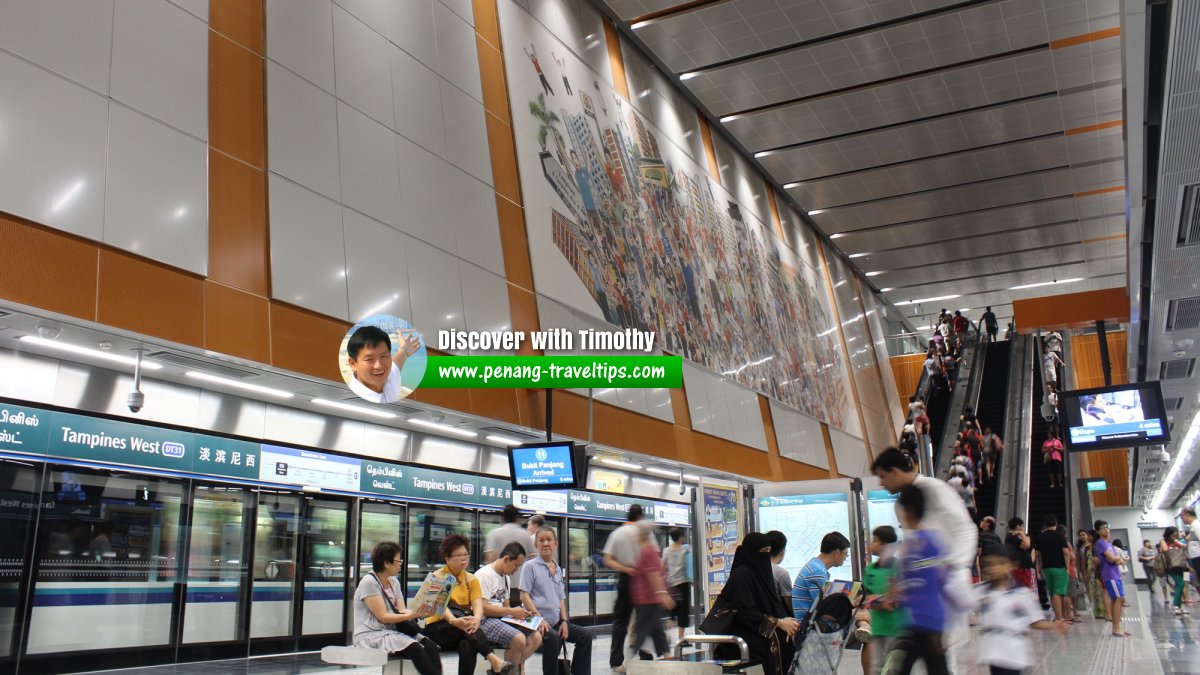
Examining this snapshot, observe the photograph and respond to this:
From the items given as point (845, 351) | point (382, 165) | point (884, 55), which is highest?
point (884, 55)

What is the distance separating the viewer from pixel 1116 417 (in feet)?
43.9

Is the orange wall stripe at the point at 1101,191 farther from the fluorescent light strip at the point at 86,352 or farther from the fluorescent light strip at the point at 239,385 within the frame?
the fluorescent light strip at the point at 86,352

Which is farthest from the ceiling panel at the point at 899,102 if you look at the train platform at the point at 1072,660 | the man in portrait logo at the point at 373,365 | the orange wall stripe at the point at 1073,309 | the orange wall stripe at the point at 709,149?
the man in portrait logo at the point at 373,365

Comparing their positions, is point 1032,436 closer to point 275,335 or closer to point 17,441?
point 275,335

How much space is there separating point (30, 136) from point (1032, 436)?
1934 centimetres

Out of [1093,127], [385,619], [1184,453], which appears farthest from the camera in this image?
[1184,453]

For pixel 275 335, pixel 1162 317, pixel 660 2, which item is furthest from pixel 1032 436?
pixel 275 335

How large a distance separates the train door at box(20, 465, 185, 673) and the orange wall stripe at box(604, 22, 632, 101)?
10458mm

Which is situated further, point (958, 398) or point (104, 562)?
point (958, 398)

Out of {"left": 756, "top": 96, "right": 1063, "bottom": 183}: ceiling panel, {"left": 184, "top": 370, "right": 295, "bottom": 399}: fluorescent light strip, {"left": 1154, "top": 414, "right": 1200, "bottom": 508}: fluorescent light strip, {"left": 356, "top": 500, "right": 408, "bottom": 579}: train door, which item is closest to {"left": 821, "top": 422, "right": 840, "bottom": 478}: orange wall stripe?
{"left": 756, "top": 96, "right": 1063, "bottom": 183}: ceiling panel

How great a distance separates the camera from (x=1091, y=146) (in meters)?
20.1

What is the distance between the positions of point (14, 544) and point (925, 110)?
679 inches

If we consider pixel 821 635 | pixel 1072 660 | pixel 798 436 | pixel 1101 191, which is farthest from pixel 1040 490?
pixel 821 635

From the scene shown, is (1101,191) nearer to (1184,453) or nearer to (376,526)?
(1184,453)
